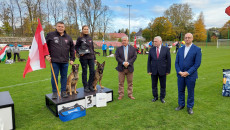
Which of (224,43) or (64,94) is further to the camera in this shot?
(224,43)

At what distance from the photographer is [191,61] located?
3748 mm

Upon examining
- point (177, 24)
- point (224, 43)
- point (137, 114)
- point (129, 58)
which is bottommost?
point (137, 114)

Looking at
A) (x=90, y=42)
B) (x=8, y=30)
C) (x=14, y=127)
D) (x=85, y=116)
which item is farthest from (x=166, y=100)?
(x=8, y=30)

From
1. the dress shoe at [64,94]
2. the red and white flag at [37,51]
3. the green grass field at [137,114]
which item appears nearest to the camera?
the green grass field at [137,114]

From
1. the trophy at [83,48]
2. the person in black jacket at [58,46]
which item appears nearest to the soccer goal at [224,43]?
the trophy at [83,48]

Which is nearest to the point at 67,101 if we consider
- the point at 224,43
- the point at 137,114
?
the point at 137,114

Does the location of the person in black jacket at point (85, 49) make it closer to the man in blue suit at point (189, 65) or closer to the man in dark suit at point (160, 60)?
the man in dark suit at point (160, 60)

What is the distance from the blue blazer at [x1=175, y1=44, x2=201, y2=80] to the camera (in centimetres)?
365

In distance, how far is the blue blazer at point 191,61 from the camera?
365 cm

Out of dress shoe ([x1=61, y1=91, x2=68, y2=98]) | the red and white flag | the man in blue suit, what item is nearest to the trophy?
the red and white flag

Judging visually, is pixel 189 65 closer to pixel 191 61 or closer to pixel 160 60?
pixel 191 61

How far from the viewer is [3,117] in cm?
315

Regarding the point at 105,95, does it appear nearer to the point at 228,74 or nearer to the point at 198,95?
the point at 198,95

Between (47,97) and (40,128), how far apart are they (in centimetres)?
114
